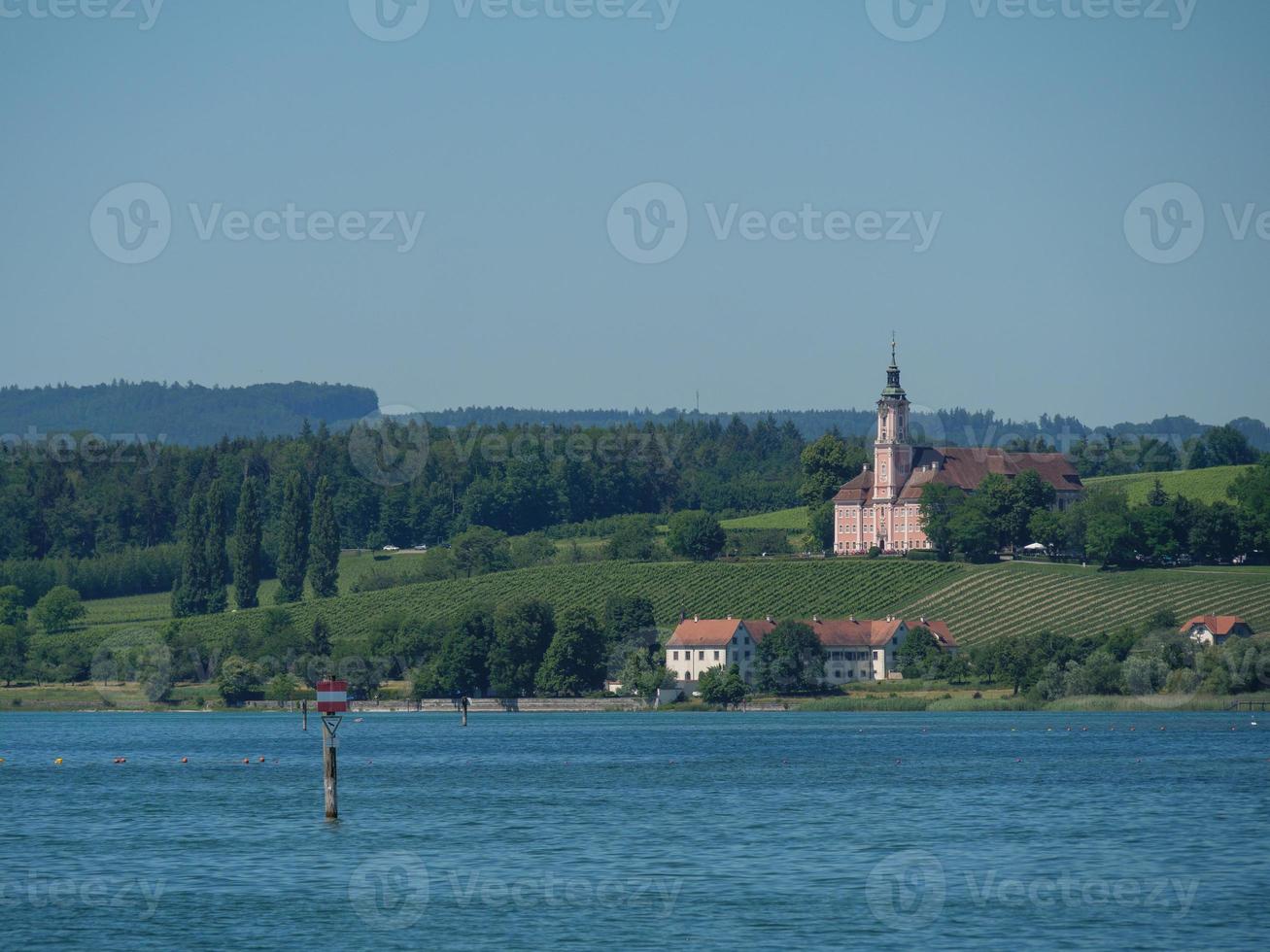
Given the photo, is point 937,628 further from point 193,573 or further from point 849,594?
point 193,573

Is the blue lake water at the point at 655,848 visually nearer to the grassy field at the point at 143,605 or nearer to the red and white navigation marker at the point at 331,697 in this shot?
the red and white navigation marker at the point at 331,697

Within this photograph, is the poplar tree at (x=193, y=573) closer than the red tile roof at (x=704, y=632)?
No

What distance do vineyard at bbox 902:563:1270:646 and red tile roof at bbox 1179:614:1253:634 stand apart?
166cm

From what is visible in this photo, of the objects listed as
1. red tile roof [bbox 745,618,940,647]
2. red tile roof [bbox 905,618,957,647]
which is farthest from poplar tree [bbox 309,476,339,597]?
red tile roof [bbox 905,618,957,647]

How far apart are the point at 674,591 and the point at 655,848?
119511mm

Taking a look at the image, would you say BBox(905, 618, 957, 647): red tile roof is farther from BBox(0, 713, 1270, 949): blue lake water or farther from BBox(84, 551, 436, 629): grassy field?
BBox(84, 551, 436, 629): grassy field

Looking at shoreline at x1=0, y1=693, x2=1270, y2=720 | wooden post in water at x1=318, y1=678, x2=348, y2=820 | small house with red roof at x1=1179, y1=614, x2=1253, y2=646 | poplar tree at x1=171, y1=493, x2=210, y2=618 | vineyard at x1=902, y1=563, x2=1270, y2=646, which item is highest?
poplar tree at x1=171, y1=493, x2=210, y2=618

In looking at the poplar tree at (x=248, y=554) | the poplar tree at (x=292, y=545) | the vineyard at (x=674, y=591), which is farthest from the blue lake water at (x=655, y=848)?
the poplar tree at (x=292, y=545)

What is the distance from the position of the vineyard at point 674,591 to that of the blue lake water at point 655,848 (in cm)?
7432

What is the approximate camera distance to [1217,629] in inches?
5049

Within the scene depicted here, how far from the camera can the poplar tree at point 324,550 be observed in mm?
179250

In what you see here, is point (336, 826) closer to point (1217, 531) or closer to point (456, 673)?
point (456, 673)

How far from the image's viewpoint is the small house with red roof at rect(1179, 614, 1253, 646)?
416 feet

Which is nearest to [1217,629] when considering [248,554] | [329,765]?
[248,554]
